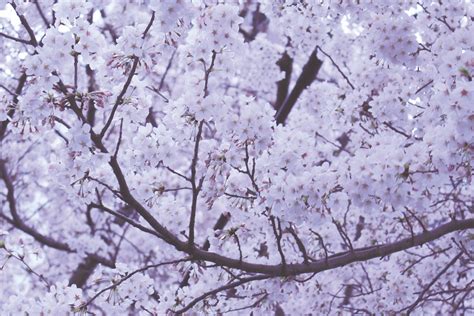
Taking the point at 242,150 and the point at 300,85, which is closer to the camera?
the point at 242,150

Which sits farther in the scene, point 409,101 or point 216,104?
point 409,101

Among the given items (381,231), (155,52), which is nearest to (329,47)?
(381,231)

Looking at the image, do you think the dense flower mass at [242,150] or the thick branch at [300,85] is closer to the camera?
the dense flower mass at [242,150]

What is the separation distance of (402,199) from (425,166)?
22cm

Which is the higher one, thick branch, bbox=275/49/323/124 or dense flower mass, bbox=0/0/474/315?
thick branch, bbox=275/49/323/124

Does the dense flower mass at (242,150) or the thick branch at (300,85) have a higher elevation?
the thick branch at (300,85)

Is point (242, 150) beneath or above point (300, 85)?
beneath

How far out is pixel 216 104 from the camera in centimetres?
332

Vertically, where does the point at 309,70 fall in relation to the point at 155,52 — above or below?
above

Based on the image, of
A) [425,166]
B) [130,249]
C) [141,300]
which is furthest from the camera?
[130,249]

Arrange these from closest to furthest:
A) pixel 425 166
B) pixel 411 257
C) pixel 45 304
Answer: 1. pixel 425 166
2. pixel 45 304
3. pixel 411 257

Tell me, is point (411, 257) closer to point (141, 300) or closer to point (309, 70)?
point (309, 70)

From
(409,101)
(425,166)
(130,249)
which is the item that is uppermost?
(130,249)

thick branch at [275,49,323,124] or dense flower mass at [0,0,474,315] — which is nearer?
dense flower mass at [0,0,474,315]
